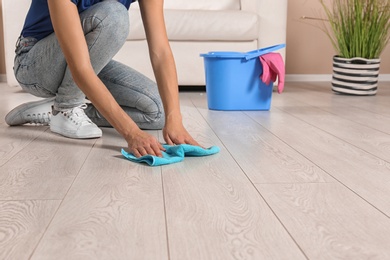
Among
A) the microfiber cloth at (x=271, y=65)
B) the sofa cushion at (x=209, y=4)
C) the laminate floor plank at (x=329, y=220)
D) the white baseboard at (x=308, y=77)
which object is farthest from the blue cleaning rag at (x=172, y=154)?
the white baseboard at (x=308, y=77)

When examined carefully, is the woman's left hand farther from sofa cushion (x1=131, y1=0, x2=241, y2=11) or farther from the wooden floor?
sofa cushion (x1=131, y1=0, x2=241, y2=11)

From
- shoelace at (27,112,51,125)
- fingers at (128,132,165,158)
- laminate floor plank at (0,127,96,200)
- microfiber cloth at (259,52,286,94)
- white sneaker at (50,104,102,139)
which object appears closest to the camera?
laminate floor plank at (0,127,96,200)

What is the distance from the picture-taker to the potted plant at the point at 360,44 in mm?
3047

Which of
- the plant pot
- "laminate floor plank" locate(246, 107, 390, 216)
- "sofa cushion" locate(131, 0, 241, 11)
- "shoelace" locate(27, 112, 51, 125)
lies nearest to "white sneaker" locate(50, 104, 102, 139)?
"shoelace" locate(27, 112, 51, 125)

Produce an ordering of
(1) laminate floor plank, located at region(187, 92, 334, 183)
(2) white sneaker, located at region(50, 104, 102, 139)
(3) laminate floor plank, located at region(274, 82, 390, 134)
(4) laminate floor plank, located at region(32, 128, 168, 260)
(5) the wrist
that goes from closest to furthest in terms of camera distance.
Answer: (4) laminate floor plank, located at region(32, 128, 168, 260) → (1) laminate floor plank, located at region(187, 92, 334, 183) → (5) the wrist → (2) white sneaker, located at region(50, 104, 102, 139) → (3) laminate floor plank, located at region(274, 82, 390, 134)

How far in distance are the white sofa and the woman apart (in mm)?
1169

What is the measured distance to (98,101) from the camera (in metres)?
1.41

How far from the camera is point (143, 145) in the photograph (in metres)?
1.39

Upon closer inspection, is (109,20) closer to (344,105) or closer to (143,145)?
(143,145)

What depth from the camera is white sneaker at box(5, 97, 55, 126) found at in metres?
1.94

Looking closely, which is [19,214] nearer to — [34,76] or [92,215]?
[92,215]

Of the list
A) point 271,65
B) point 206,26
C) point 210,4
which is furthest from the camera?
point 210,4

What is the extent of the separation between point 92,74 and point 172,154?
0.93ft

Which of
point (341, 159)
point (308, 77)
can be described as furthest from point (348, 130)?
point (308, 77)
